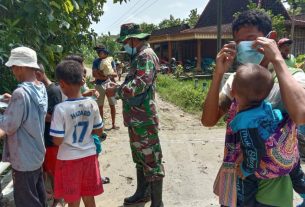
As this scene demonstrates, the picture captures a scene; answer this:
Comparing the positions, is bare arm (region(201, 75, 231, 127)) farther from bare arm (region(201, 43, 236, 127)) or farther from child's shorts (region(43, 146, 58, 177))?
child's shorts (region(43, 146, 58, 177))

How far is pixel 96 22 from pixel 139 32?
3394mm

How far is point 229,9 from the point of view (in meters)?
24.6

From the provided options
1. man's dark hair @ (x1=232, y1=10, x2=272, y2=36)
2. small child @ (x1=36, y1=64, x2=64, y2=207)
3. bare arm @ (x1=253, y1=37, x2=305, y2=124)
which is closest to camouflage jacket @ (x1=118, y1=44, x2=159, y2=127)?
small child @ (x1=36, y1=64, x2=64, y2=207)

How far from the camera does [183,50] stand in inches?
1011

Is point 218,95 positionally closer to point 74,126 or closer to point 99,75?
point 74,126

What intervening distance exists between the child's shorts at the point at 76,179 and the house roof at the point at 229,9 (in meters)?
16.8

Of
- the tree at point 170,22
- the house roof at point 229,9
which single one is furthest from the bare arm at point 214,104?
the tree at point 170,22

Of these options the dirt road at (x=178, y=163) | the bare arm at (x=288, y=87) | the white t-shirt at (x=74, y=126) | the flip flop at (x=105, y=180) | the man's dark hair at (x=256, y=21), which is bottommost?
the dirt road at (x=178, y=163)

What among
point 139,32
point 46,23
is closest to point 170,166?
point 139,32

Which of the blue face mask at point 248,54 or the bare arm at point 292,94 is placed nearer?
the bare arm at point 292,94

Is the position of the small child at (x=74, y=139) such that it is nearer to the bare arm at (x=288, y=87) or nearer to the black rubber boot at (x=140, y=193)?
the black rubber boot at (x=140, y=193)

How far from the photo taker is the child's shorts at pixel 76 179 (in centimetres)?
296

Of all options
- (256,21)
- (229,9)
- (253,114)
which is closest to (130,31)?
(256,21)

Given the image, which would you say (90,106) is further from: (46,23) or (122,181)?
(122,181)
